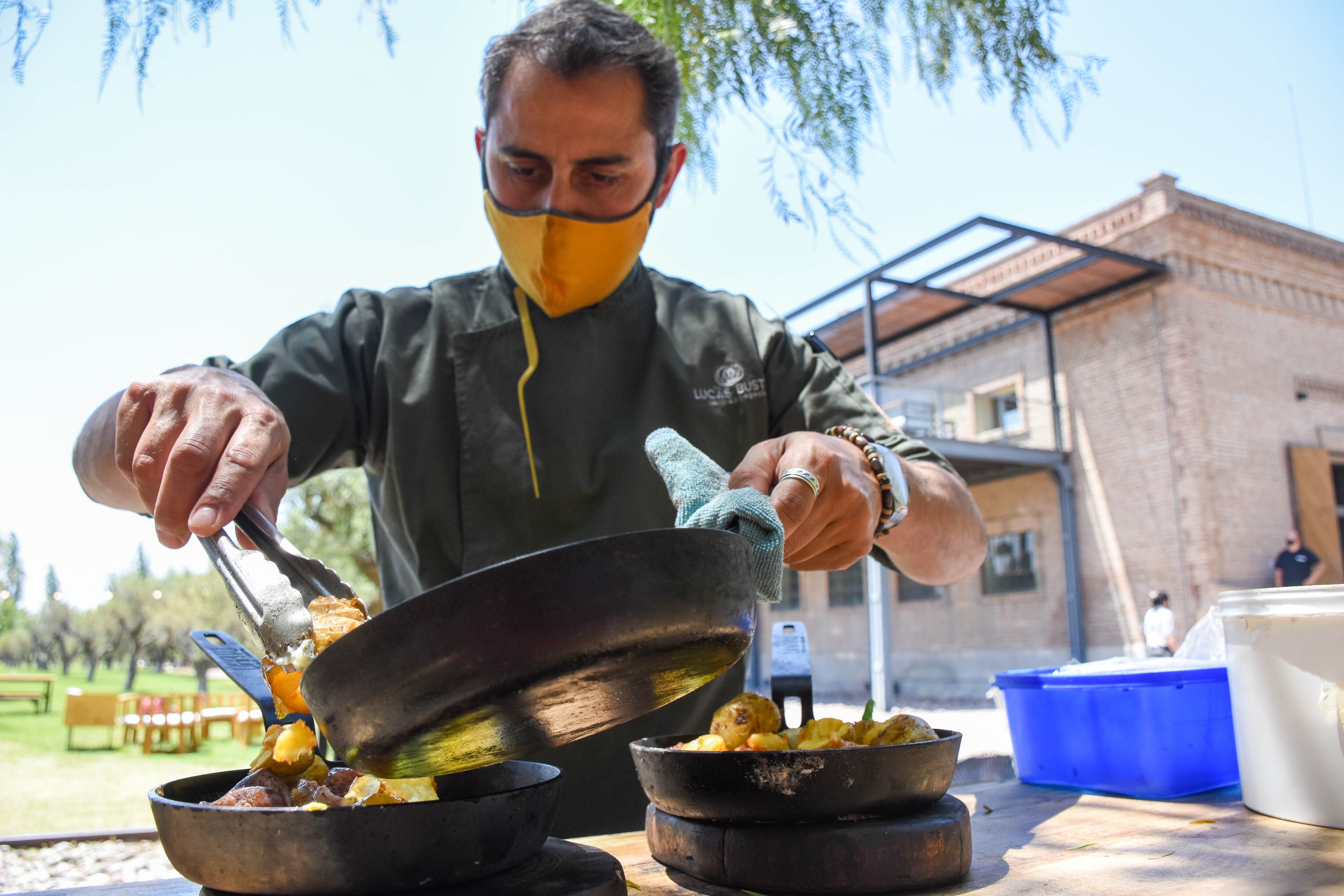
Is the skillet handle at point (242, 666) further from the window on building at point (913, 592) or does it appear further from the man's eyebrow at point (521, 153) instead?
the window on building at point (913, 592)

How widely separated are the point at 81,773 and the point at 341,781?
13937mm

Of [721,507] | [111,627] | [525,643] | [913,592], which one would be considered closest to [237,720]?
[913,592]

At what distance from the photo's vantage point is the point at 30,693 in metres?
21.6

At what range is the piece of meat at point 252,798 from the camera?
0.82m

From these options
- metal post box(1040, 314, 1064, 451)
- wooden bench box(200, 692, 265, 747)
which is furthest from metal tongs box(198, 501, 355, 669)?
metal post box(1040, 314, 1064, 451)

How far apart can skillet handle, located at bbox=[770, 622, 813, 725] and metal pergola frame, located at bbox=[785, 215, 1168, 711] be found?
1121 centimetres

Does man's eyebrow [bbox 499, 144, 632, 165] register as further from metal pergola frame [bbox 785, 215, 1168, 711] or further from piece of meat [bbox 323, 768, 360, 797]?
metal pergola frame [bbox 785, 215, 1168, 711]

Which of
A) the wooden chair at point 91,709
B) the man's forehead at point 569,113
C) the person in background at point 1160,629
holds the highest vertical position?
the man's forehead at point 569,113

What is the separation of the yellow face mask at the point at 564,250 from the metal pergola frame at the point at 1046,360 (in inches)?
418

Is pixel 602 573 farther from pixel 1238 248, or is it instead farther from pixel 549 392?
pixel 1238 248

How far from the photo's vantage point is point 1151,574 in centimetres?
1285

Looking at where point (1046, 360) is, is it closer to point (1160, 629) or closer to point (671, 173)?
point (1160, 629)

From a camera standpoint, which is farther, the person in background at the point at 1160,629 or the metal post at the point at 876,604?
the metal post at the point at 876,604

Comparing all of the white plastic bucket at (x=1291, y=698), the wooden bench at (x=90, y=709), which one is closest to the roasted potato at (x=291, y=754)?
the white plastic bucket at (x=1291, y=698)
